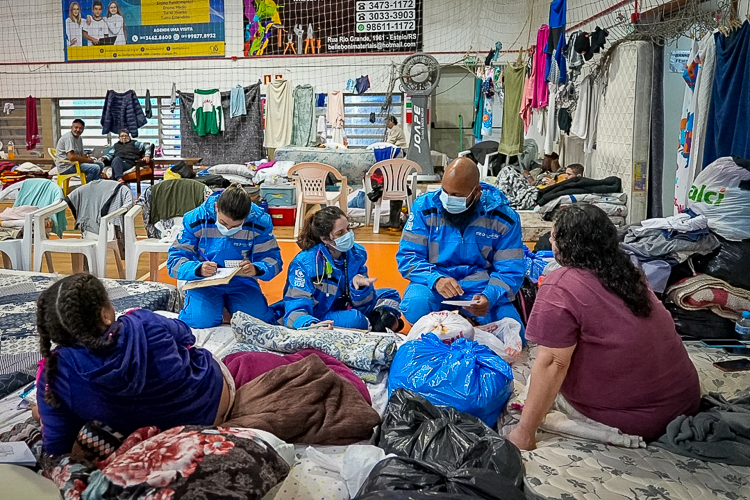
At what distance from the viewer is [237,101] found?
1304 cm

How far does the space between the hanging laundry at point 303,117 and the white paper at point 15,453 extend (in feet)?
37.0

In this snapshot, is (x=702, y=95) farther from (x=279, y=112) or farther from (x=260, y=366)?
(x=279, y=112)

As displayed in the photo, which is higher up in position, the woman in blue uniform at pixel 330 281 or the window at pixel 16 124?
the window at pixel 16 124

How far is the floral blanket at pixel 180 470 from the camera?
172cm

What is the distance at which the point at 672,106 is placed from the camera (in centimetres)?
803

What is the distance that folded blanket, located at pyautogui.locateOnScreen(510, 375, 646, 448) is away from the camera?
2.28 meters

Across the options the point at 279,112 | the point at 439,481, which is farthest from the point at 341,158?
the point at 439,481

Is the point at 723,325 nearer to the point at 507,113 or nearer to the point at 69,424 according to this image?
the point at 69,424

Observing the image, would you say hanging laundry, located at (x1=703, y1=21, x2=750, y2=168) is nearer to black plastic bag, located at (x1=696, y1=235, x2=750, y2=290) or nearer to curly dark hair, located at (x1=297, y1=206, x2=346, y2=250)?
black plastic bag, located at (x1=696, y1=235, x2=750, y2=290)

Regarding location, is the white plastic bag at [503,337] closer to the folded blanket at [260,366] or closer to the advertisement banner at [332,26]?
the folded blanket at [260,366]

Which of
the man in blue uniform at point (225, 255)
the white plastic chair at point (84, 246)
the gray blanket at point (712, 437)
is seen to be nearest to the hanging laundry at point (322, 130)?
the white plastic chair at point (84, 246)

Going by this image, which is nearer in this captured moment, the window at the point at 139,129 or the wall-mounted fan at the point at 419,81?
the wall-mounted fan at the point at 419,81

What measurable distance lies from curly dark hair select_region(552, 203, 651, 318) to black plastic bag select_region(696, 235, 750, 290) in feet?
5.92

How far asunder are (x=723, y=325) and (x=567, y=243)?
6.23 feet
